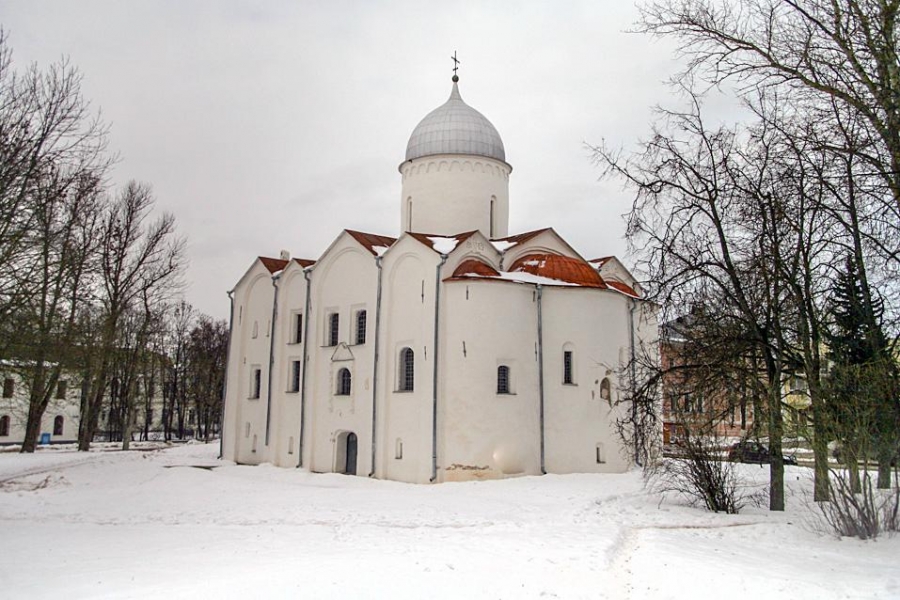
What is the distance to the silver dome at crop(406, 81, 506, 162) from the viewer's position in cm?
2752

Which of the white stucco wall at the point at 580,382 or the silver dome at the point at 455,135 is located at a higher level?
the silver dome at the point at 455,135

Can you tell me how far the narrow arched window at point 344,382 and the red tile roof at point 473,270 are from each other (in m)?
5.52

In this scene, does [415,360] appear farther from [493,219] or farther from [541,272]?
[493,219]

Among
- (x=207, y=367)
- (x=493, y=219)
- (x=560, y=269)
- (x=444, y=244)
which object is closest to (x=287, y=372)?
(x=444, y=244)

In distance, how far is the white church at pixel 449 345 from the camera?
21.5 metres

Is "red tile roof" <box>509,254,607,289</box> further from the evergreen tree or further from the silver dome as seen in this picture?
the evergreen tree

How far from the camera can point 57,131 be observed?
46.0 ft

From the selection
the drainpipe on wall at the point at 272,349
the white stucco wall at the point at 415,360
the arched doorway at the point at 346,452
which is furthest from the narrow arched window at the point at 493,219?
the arched doorway at the point at 346,452

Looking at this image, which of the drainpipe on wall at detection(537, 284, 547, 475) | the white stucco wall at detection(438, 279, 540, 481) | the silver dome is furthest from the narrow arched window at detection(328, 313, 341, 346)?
the drainpipe on wall at detection(537, 284, 547, 475)

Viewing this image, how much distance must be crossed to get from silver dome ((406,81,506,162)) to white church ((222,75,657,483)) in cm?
7

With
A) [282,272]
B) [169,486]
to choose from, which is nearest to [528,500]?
[169,486]

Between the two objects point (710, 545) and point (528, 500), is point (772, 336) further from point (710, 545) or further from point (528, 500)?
point (528, 500)

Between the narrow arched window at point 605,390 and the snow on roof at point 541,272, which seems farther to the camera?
the narrow arched window at point 605,390

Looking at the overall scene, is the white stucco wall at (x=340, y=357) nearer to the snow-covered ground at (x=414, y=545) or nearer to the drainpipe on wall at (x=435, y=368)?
the drainpipe on wall at (x=435, y=368)
